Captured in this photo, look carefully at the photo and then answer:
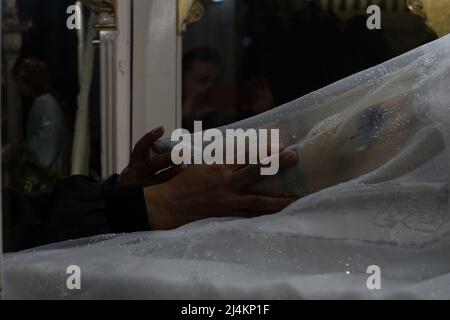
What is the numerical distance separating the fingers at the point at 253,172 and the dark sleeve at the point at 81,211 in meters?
0.17

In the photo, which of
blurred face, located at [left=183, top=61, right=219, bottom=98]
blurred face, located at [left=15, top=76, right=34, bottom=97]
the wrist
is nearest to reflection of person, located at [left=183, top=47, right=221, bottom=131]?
Result: blurred face, located at [left=183, top=61, right=219, bottom=98]

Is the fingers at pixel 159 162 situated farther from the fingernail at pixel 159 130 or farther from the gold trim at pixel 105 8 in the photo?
the gold trim at pixel 105 8

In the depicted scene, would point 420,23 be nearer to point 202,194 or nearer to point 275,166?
point 275,166

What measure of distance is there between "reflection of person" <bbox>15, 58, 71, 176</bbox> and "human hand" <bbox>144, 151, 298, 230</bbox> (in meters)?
0.15

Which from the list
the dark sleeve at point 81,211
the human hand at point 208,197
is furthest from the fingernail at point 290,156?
the dark sleeve at point 81,211

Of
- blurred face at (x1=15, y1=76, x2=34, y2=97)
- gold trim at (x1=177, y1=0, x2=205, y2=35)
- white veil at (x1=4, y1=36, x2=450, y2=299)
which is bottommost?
white veil at (x1=4, y1=36, x2=450, y2=299)

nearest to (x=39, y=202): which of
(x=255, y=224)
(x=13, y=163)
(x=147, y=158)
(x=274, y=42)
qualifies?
(x=13, y=163)

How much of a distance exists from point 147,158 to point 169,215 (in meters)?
0.10

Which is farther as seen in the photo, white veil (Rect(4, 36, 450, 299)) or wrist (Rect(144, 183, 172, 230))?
wrist (Rect(144, 183, 172, 230))

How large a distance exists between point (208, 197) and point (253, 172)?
0.09 meters

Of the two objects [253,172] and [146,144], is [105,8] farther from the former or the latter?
[253,172]

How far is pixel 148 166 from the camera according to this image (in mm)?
970

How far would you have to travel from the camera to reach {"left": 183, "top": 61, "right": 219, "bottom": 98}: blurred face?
974 millimetres

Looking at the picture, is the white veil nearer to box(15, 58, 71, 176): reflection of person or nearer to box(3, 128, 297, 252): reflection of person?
box(3, 128, 297, 252): reflection of person
